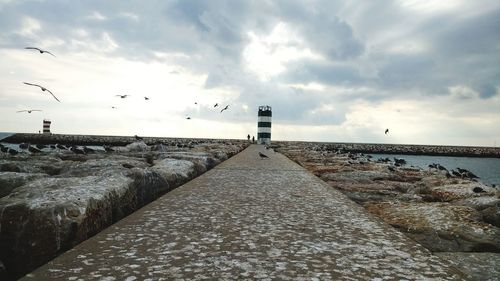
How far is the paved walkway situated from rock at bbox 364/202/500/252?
0.90 feet

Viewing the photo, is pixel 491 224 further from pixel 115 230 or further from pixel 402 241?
pixel 115 230

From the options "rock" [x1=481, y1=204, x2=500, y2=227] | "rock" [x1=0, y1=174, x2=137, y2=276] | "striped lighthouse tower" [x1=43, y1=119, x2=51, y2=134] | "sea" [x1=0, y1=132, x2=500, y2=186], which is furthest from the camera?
"striped lighthouse tower" [x1=43, y1=119, x2=51, y2=134]

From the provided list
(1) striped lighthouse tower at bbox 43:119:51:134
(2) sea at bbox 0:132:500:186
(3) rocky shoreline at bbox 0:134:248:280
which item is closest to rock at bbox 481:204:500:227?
(3) rocky shoreline at bbox 0:134:248:280

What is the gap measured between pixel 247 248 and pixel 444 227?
2484 mm

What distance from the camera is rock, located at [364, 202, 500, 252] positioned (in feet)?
13.8

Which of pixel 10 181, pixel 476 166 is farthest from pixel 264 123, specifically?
pixel 10 181

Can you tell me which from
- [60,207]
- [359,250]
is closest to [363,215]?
[359,250]

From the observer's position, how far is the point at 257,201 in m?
6.46

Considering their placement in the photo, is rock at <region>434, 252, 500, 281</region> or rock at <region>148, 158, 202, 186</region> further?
rock at <region>148, 158, 202, 186</region>

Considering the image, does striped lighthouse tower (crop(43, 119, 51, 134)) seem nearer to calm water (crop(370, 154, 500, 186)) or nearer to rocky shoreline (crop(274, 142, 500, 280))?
calm water (crop(370, 154, 500, 186))

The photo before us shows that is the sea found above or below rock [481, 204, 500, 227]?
below

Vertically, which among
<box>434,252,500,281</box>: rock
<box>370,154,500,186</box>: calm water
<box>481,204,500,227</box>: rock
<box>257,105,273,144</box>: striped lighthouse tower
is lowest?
<box>370,154,500,186</box>: calm water

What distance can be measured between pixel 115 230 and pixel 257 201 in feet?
8.50

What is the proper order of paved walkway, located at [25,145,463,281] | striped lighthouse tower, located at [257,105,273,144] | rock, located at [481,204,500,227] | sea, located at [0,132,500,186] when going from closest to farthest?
paved walkway, located at [25,145,463,281] < rock, located at [481,204,500,227] < sea, located at [0,132,500,186] < striped lighthouse tower, located at [257,105,273,144]
